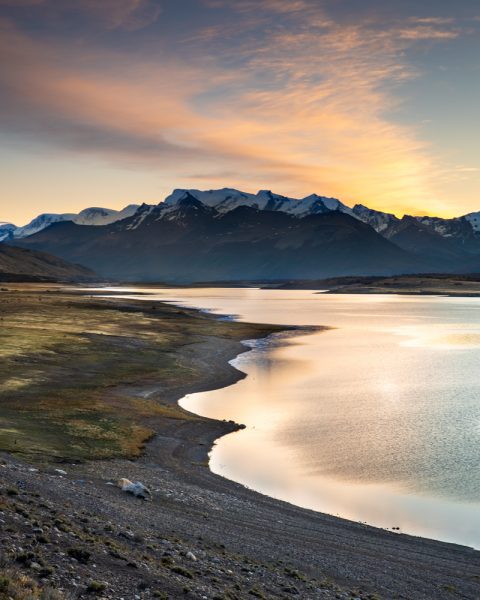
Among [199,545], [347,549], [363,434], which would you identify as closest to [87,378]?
[363,434]

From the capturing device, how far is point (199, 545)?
21812 millimetres

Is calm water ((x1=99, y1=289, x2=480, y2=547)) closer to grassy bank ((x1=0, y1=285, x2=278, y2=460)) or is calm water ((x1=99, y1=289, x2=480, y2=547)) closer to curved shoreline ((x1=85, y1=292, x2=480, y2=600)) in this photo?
curved shoreline ((x1=85, y1=292, x2=480, y2=600))

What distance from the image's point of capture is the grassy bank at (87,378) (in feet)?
124

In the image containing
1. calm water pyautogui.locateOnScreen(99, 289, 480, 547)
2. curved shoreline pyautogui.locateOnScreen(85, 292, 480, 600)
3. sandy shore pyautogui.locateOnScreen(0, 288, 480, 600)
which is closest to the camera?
sandy shore pyautogui.locateOnScreen(0, 288, 480, 600)

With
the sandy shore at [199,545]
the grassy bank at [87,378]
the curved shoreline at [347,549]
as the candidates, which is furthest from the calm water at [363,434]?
the grassy bank at [87,378]

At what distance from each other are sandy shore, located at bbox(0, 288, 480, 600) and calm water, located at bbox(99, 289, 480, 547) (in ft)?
11.2

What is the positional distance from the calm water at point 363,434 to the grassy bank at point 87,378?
6.52 m

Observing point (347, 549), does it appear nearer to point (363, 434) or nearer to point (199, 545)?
point (199, 545)

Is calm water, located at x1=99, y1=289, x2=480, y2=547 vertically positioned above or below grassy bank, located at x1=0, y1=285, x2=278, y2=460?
below

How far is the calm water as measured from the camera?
30.8 meters

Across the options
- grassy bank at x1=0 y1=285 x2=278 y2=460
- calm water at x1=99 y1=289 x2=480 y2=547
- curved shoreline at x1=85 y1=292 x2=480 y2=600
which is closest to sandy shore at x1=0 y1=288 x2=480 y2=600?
curved shoreline at x1=85 y1=292 x2=480 y2=600

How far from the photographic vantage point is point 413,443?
1626 inches

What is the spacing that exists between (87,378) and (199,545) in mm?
42273

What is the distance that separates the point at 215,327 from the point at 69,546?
104 meters
